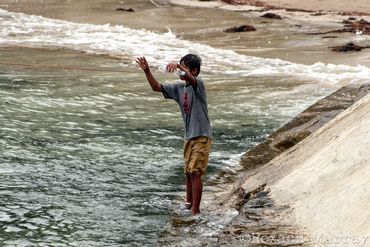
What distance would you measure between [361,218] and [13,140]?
17.8 ft

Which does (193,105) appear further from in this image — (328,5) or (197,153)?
(328,5)

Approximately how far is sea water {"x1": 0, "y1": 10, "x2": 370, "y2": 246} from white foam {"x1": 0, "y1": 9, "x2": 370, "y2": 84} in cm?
5

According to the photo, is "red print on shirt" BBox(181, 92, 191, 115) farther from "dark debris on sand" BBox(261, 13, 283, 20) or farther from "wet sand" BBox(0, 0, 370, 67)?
"dark debris on sand" BBox(261, 13, 283, 20)

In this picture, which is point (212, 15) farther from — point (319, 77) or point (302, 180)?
point (302, 180)

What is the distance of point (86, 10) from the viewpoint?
28062 mm

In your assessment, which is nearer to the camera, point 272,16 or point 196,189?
point 196,189

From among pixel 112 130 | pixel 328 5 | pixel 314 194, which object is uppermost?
pixel 328 5

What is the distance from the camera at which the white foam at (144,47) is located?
15.6 meters

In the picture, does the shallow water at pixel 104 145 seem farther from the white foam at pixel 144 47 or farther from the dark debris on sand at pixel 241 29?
the dark debris on sand at pixel 241 29

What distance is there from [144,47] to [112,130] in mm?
9615

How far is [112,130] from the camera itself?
10.4 metres

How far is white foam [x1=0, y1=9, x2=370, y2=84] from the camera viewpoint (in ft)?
51.1

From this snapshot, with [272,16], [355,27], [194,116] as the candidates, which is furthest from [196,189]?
[272,16]

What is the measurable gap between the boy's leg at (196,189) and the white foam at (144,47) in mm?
7730
